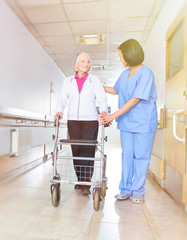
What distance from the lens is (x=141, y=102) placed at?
1592mm

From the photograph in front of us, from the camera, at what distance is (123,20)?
3.04 metres

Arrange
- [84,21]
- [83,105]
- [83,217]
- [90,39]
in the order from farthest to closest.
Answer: [90,39], [84,21], [83,105], [83,217]

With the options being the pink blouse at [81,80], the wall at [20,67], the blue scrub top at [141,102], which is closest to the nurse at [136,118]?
the blue scrub top at [141,102]

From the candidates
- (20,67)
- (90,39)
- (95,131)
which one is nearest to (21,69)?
(20,67)

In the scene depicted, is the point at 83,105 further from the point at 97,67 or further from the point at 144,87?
the point at 97,67

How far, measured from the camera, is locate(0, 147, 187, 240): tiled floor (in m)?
1.01

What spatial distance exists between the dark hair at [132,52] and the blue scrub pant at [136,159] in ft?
2.07

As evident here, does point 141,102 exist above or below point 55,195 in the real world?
above

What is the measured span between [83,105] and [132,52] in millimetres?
610

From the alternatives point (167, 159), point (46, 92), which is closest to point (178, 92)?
point (167, 159)

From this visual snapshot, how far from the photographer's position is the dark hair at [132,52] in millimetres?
1535

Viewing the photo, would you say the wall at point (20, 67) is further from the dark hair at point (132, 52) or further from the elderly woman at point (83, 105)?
the dark hair at point (132, 52)

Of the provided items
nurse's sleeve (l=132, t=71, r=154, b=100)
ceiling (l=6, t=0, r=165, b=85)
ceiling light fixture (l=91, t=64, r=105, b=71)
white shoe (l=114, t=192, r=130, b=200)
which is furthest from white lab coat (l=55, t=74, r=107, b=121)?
ceiling light fixture (l=91, t=64, r=105, b=71)

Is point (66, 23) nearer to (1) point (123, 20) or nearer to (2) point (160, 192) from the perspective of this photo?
(1) point (123, 20)
